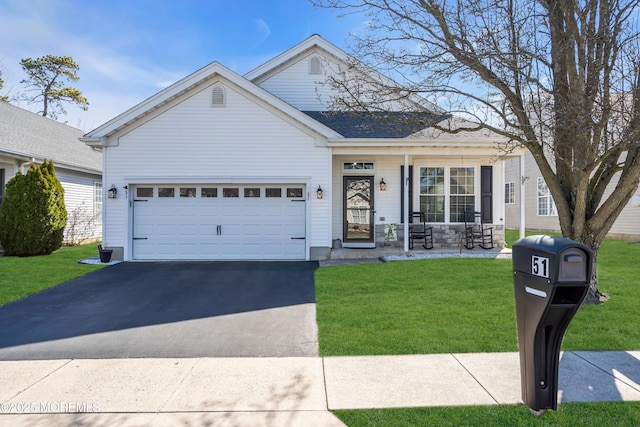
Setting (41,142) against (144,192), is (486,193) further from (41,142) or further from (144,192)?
(41,142)

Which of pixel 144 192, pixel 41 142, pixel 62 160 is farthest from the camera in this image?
pixel 41 142

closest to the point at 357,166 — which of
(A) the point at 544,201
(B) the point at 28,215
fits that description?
(B) the point at 28,215

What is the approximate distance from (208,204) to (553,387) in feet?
31.8

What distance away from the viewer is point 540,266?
8.34 ft

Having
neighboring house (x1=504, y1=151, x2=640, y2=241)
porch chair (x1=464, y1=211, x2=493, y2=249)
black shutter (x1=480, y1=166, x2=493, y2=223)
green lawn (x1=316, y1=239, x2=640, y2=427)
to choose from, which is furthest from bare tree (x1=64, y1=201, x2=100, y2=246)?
neighboring house (x1=504, y1=151, x2=640, y2=241)

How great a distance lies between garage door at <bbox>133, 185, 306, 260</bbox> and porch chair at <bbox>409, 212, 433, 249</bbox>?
3.43 meters

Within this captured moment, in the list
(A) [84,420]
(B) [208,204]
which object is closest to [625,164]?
(A) [84,420]

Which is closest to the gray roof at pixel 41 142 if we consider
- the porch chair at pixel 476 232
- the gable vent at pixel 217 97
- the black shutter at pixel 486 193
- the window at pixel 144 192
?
the window at pixel 144 192

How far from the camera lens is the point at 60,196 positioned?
12.5m

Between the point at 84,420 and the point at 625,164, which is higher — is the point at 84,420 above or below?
below

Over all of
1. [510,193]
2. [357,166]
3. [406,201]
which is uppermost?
[357,166]

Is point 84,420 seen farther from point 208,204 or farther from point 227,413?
point 208,204

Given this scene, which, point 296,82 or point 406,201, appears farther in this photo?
point 296,82

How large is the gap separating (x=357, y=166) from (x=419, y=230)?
2787 mm
